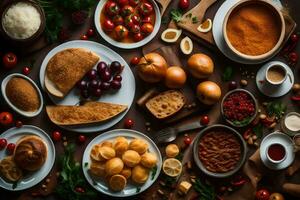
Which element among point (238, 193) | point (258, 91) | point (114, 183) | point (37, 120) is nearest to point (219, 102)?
point (258, 91)

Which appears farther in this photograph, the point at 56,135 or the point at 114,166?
the point at 56,135

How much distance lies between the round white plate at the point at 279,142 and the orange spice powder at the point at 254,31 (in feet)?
2.08

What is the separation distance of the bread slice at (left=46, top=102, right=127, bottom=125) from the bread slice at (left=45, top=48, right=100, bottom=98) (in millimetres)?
121

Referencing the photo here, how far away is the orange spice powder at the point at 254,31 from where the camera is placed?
14.9 feet

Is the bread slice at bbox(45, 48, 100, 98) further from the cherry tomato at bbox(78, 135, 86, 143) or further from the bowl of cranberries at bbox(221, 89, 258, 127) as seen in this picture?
the bowl of cranberries at bbox(221, 89, 258, 127)

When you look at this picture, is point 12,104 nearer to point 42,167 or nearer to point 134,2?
point 42,167

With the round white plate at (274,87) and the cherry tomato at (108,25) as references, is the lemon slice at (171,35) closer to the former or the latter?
the cherry tomato at (108,25)

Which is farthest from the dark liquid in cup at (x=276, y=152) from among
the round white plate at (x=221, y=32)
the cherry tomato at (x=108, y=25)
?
the cherry tomato at (x=108, y=25)

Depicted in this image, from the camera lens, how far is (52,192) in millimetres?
4523

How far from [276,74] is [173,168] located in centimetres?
104

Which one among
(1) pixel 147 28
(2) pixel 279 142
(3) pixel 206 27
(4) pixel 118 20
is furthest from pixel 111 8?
(2) pixel 279 142

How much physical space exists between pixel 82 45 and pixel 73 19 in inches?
8.2

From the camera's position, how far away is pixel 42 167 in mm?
4508

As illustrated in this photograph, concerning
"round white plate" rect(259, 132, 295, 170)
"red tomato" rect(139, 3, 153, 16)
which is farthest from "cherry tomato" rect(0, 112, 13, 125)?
"round white plate" rect(259, 132, 295, 170)
